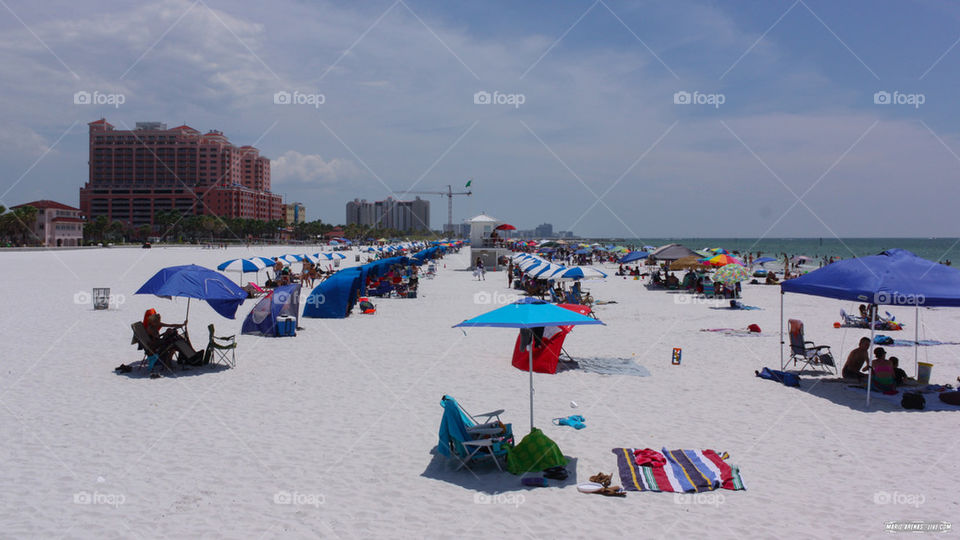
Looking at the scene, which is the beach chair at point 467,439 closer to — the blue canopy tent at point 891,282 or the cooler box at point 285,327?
the blue canopy tent at point 891,282

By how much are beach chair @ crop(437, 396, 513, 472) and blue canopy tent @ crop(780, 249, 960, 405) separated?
5.40 metres

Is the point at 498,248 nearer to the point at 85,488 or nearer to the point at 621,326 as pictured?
the point at 621,326

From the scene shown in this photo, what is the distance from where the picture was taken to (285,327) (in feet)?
45.3

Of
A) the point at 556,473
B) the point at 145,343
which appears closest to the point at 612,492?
the point at 556,473

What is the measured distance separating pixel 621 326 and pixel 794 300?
1061 cm

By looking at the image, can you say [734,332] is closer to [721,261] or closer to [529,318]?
[721,261]

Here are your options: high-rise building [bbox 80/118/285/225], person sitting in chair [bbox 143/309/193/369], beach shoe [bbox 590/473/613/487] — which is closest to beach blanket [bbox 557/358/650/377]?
beach shoe [bbox 590/473/613/487]

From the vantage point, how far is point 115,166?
5802 inches

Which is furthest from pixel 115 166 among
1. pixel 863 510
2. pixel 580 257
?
pixel 863 510

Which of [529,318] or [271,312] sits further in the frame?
[271,312]

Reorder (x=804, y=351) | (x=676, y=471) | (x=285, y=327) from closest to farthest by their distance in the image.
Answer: (x=676, y=471)
(x=804, y=351)
(x=285, y=327)

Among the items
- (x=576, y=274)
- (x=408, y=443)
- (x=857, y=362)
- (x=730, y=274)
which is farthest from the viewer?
(x=730, y=274)

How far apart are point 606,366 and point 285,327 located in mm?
7472

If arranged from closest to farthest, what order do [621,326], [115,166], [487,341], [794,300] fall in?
[487,341]
[621,326]
[794,300]
[115,166]
